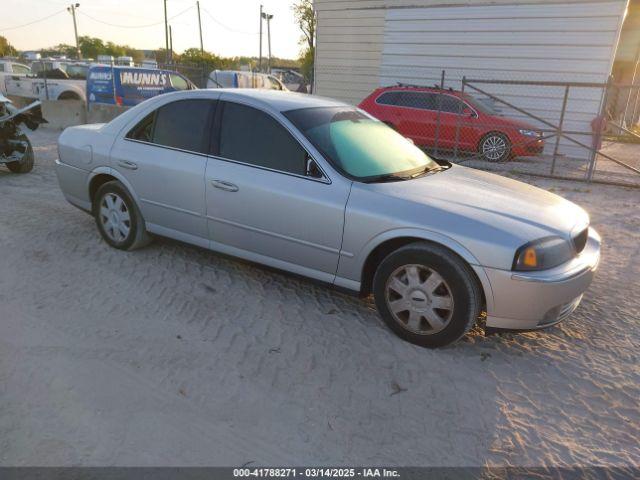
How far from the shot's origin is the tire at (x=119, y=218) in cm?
459

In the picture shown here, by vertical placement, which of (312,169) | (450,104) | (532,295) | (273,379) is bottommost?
(273,379)

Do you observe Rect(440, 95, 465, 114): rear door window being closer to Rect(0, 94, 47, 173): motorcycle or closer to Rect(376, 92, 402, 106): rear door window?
Rect(376, 92, 402, 106): rear door window

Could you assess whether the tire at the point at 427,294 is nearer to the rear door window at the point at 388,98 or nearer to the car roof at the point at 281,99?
the car roof at the point at 281,99

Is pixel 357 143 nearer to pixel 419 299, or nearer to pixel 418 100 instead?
pixel 419 299

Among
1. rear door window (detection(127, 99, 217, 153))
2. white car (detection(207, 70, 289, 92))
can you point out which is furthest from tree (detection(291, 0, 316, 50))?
rear door window (detection(127, 99, 217, 153))

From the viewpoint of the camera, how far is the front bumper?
299 cm

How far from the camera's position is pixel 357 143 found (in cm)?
393

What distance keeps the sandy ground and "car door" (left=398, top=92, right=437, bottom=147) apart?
23.3 ft

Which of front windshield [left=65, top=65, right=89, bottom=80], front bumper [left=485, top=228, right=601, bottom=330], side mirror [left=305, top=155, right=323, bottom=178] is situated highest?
front windshield [left=65, top=65, right=89, bottom=80]

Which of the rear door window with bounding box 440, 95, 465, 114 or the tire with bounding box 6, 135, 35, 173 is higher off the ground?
the rear door window with bounding box 440, 95, 465, 114

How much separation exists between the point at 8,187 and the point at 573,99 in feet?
38.3

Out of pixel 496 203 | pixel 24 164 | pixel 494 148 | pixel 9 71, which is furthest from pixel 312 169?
pixel 9 71

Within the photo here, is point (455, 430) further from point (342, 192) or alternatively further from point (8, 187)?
point (8, 187)

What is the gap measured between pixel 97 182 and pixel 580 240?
423 centimetres
